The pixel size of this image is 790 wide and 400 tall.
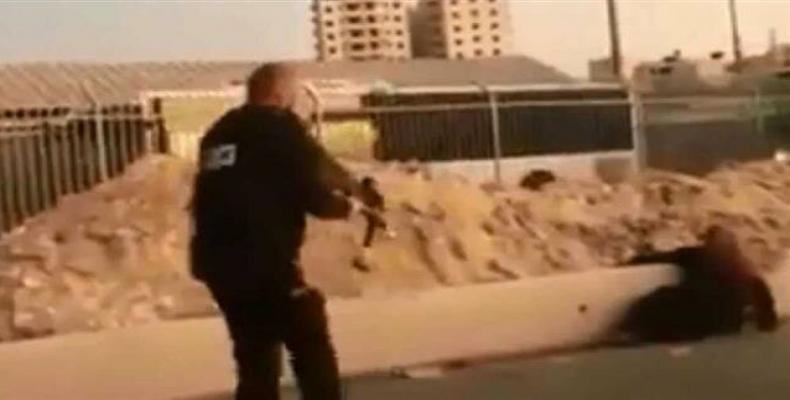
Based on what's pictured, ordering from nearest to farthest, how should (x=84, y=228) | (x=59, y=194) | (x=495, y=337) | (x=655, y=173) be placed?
1. (x=495, y=337)
2. (x=84, y=228)
3. (x=59, y=194)
4. (x=655, y=173)

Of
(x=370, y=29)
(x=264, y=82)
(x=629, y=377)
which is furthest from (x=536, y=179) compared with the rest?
(x=370, y=29)

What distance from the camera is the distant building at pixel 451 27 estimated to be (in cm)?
8025

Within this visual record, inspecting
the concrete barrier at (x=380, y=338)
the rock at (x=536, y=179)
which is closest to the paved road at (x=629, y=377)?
the concrete barrier at (x=380, y=338)

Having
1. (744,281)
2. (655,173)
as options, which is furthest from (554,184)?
(744,281)

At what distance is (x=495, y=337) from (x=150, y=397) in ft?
11.6

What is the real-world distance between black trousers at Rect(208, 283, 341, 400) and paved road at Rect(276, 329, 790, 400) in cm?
469

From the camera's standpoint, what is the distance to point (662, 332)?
710 inches

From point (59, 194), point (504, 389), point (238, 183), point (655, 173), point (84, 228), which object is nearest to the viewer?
point (238, 183)

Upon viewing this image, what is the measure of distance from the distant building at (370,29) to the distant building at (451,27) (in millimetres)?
681

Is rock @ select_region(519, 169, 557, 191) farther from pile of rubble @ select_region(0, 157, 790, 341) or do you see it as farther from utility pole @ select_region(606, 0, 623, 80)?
utility pole @ select_region(606, 0, 623, 80)

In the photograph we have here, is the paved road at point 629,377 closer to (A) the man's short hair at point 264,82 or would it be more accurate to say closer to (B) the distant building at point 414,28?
(A) the man's short hair at point 264,82

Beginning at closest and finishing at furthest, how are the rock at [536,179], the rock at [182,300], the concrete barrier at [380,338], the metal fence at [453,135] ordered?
the concrete barrier at [380,338], the rock at [182,300], the metal fence at [453,135], the rock at [536,179]

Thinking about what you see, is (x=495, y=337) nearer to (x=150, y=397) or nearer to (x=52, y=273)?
(x=150, y=397)

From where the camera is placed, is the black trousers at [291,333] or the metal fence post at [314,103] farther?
the metal fence post at [314,103]
